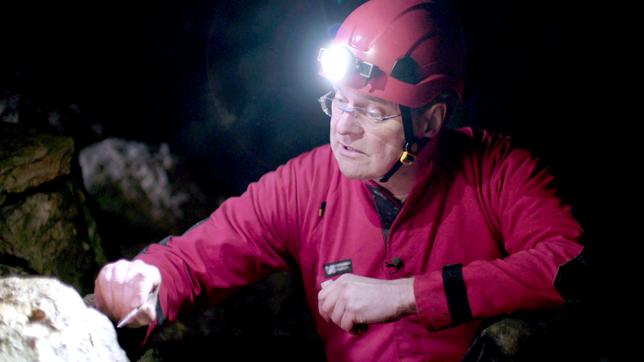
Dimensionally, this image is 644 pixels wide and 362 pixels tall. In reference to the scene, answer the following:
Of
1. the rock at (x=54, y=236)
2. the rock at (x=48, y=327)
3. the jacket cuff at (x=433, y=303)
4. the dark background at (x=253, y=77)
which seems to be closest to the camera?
the rock at (x=48, y=327)

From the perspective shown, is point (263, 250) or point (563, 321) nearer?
point (563, 321)

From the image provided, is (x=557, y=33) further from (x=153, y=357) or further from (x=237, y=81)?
(x=153, y=357)

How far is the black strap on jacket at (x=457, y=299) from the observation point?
1.81m

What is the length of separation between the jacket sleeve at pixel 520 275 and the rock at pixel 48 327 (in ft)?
4.07

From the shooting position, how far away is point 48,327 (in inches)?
58.4

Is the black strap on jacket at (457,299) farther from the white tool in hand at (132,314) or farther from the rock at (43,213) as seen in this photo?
the rock at (43,213)

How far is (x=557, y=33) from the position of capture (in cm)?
333

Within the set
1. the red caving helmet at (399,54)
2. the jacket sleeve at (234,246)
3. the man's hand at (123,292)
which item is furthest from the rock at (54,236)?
the red caving helmet at (399,54)

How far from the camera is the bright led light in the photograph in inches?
84.7

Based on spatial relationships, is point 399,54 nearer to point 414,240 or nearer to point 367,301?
point 414,240

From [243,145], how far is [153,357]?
1726 millimetres

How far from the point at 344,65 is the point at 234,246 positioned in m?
1.14

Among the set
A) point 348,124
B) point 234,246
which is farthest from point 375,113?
point 234,246

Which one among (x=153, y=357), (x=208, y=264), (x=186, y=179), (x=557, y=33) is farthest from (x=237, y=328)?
(x=557, y=33)
